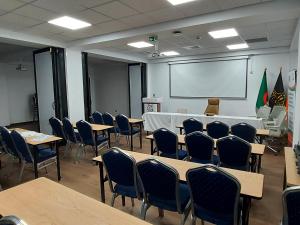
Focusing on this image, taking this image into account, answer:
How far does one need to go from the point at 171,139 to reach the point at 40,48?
4877 millimetres

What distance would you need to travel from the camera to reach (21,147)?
337 cm

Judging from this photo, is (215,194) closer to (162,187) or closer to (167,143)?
(162,187)

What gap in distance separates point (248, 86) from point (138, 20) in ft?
17.6

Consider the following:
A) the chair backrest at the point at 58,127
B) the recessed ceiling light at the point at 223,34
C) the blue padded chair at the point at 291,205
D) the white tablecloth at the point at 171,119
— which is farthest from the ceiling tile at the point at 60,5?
the white tablecloth at the point at 171,119

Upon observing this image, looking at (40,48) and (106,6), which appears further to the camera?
(40,48)

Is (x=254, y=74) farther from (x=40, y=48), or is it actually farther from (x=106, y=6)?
(x=40, y=48)

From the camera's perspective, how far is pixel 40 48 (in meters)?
5.94

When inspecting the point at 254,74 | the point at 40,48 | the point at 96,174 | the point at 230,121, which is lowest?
the point at 96,174

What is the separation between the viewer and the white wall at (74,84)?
19.7 feet

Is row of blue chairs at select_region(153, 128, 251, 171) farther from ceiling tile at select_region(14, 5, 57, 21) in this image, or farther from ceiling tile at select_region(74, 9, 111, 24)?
ceiling tile at select_region(14, 5, 57, 21)

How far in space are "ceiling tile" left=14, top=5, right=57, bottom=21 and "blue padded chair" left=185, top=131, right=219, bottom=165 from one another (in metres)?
3.17

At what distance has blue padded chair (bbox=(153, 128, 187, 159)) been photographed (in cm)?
327

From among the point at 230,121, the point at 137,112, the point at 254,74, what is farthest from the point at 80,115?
the point at 254,74

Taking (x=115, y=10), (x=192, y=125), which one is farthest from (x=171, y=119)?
(x=115, y=10)
